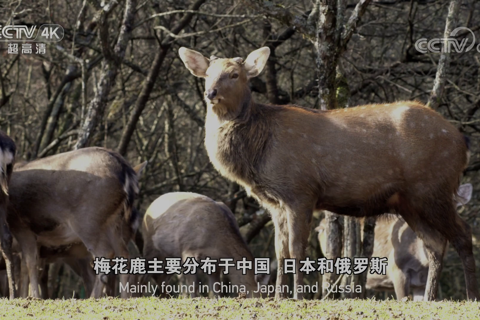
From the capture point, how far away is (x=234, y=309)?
6672 mm

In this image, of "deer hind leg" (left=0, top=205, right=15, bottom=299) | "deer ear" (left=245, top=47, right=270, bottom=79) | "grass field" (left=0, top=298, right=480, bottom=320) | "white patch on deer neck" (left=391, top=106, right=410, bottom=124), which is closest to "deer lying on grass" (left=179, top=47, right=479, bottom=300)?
"white patch on deer neck" (left=391, top=106, right=410, bottom=124)

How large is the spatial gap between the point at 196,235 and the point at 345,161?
377 centimetres

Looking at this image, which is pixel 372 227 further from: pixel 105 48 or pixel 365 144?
pixel 105 48

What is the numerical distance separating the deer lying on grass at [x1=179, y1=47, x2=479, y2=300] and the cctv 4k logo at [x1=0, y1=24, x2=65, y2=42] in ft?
17.4

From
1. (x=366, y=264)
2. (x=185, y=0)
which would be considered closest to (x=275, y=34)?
(x=185, y=0)

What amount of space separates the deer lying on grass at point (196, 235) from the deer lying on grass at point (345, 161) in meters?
3.10

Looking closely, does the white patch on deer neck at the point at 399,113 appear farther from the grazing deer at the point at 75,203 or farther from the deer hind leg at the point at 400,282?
the deer hind leg at the point at 400,282

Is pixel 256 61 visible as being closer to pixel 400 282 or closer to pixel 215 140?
pixel 215 140

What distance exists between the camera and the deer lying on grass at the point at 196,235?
1099 cm

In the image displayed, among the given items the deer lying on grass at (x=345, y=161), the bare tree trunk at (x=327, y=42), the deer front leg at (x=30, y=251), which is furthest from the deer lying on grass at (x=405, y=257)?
the deer front leg at (x=30, y=251)

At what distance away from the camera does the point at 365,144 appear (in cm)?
791

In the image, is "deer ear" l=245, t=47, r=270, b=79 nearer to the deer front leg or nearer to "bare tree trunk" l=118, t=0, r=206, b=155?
the deer front leg

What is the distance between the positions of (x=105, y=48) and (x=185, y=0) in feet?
8.25

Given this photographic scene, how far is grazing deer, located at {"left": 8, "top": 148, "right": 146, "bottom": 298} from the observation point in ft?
32.1
